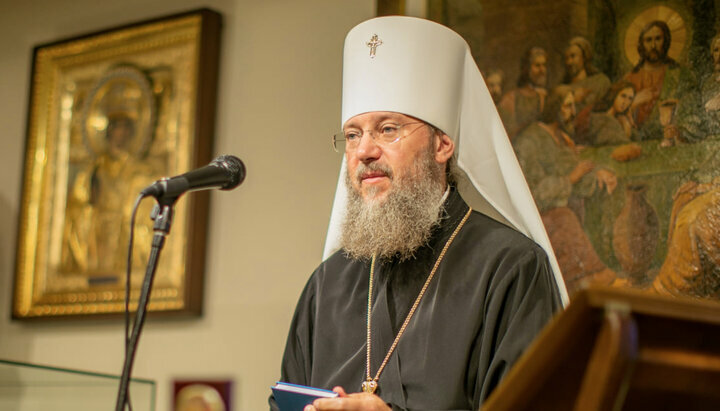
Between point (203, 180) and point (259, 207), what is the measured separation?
2.44 metres

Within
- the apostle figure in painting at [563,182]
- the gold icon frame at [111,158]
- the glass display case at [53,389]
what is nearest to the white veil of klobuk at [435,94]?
the apostle figure in painting at [563,182]

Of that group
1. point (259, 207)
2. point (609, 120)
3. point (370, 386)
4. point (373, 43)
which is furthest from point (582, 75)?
point (259, 207)

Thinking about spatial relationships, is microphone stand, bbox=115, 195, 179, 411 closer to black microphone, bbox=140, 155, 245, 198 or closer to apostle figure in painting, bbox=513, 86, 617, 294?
black microphone, bbox=140, 155, 245, 198

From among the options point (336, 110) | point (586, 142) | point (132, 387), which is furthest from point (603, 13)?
point (132, 387)

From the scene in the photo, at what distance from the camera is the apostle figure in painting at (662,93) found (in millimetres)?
3453

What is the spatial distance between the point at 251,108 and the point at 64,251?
4.79 ft

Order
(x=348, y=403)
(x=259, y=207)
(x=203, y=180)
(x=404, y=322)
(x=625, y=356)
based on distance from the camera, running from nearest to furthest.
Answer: (x=625, y=356) → (x=203, y=180) → (x=348, y=403) → (x=404, y=322) → (x=259, y=207)

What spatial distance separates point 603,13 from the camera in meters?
3.72

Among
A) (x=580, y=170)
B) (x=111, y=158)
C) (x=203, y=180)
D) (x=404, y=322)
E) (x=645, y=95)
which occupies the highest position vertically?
(x=645, y=95)

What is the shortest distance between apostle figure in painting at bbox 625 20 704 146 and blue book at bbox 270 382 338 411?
1.86 meters

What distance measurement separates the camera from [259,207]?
182 inches

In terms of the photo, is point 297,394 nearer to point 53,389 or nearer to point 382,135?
point 382,135

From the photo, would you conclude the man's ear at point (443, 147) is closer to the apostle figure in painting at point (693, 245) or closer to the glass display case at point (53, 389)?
the apostle figure in painting at point (693, 245)

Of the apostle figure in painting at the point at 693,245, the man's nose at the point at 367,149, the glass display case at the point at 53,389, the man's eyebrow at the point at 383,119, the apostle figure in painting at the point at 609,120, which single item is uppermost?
the apostle figure in painting at the point at 609,120
